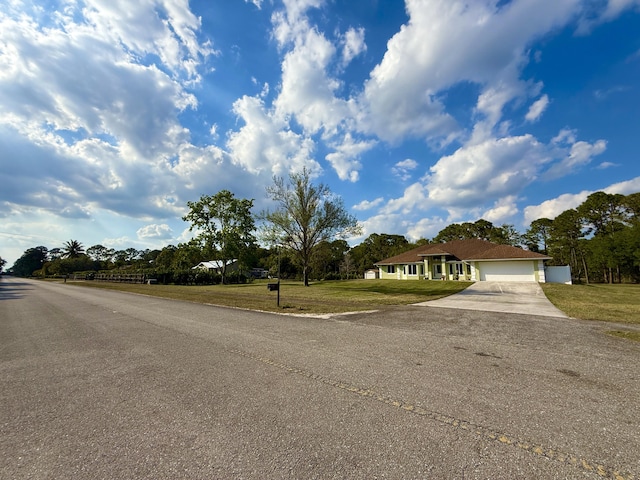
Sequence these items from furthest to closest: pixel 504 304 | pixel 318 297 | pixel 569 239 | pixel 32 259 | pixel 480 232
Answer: pixel 32 259 → pixel 480 232 → pixel 569 239 → pixel 318 297 → pixel 504 304

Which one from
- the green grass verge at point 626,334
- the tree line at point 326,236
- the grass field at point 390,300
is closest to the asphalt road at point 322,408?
the green grass verge at point 626,334

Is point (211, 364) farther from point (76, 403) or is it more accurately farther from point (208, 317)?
point (208, 317)

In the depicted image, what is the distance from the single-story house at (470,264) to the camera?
91.6 feet

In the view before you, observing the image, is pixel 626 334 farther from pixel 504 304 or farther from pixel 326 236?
pixel 326 236

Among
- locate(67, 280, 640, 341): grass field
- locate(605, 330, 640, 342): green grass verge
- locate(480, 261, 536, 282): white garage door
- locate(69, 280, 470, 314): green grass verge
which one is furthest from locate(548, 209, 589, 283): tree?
locate(605, 330, 640, 342): green grass verge

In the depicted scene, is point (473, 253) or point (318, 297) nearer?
point (318, 297)

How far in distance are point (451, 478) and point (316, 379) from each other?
221cm

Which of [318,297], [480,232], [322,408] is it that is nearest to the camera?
[322,408]

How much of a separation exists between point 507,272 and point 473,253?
5185 millimetres

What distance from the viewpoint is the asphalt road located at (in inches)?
88.1

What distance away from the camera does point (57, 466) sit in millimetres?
Answer: 2250

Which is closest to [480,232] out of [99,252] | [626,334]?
[626,334]

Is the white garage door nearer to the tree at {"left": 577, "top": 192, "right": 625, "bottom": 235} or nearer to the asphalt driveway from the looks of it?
the asphalt driveway

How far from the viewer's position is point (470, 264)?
3200cm
